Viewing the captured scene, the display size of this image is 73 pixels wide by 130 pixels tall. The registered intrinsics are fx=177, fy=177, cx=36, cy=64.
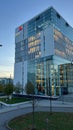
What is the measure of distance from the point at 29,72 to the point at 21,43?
17.2 m

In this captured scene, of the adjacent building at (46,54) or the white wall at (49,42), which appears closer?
the adjacent building at (46,54)

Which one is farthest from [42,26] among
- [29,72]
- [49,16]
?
[29,72]

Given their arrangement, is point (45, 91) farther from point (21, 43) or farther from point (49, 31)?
point (21, 43)

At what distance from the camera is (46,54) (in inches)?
2916

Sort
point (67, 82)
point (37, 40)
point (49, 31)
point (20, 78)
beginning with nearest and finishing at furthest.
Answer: point (67, 82) → point (49, 31) → point (37, 40) → point (20, 78)

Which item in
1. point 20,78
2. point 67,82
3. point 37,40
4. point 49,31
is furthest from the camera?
point 20,78

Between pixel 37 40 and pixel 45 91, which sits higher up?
pixel 37 40

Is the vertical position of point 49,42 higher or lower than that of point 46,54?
higher

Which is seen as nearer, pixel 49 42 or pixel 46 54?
pixel 49 42

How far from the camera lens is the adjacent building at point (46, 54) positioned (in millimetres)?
70500

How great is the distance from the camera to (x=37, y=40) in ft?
264

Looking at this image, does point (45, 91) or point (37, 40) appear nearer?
point (45, 91)

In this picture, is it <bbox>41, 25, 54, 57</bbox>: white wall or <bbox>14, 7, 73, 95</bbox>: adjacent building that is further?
<bbox>41, 25, 54, 57</bbox>: white wall

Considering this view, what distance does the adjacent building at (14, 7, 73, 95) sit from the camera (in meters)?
70.5
